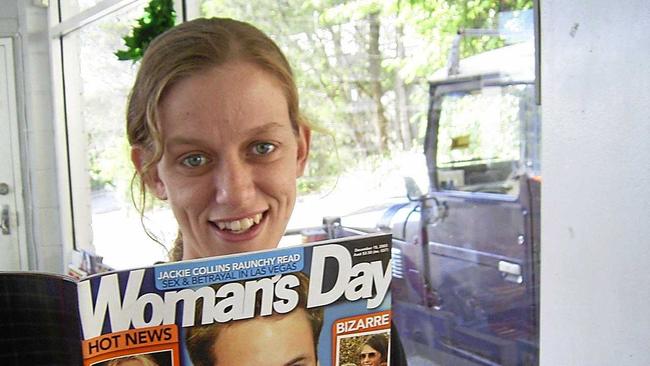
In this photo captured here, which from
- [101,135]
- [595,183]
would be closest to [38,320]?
[595,183]

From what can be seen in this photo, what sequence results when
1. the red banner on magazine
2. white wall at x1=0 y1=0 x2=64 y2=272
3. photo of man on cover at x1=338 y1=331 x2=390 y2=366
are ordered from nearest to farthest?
the red banner on magazine → photo of man on cover at x1=338 y1=331 x2=390 y2=366 → white wall at x1=0 y1=0 x2=64 y2=272

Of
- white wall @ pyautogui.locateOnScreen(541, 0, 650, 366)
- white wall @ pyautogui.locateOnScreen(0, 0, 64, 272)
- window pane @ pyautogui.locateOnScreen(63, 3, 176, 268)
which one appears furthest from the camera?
white wall @ pyautogui.locateOnScreen(0, 0, 64, 272)

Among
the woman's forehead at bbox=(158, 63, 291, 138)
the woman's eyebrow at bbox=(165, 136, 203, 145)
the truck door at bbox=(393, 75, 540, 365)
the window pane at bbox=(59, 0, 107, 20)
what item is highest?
the window pane at bbox=(59, 0, 107, 20)

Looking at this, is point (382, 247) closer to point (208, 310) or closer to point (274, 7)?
point (208, 310)

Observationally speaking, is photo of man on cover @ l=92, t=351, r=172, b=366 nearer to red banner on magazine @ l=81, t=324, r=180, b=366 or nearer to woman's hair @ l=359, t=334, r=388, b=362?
red banner on magazine @ l=81, t=324, r=180, b=366

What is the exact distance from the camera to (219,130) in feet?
4.01

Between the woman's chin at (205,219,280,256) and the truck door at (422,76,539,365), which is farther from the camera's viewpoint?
the truck door at (422,76,539,365)

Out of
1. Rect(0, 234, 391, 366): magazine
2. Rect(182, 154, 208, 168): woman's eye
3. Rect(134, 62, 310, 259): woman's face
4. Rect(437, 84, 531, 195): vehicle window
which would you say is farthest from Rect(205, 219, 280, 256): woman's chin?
Rect(437, 84, 531, 195): vehicle window

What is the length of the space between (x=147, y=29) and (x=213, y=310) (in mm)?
1651

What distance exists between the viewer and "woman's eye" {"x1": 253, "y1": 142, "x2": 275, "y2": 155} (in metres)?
1.24

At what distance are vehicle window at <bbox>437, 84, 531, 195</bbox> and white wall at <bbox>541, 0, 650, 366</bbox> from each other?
0.85 m

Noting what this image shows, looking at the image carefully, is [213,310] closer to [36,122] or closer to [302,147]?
[302,147]

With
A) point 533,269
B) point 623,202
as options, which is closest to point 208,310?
point 623,202

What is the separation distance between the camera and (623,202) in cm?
104
